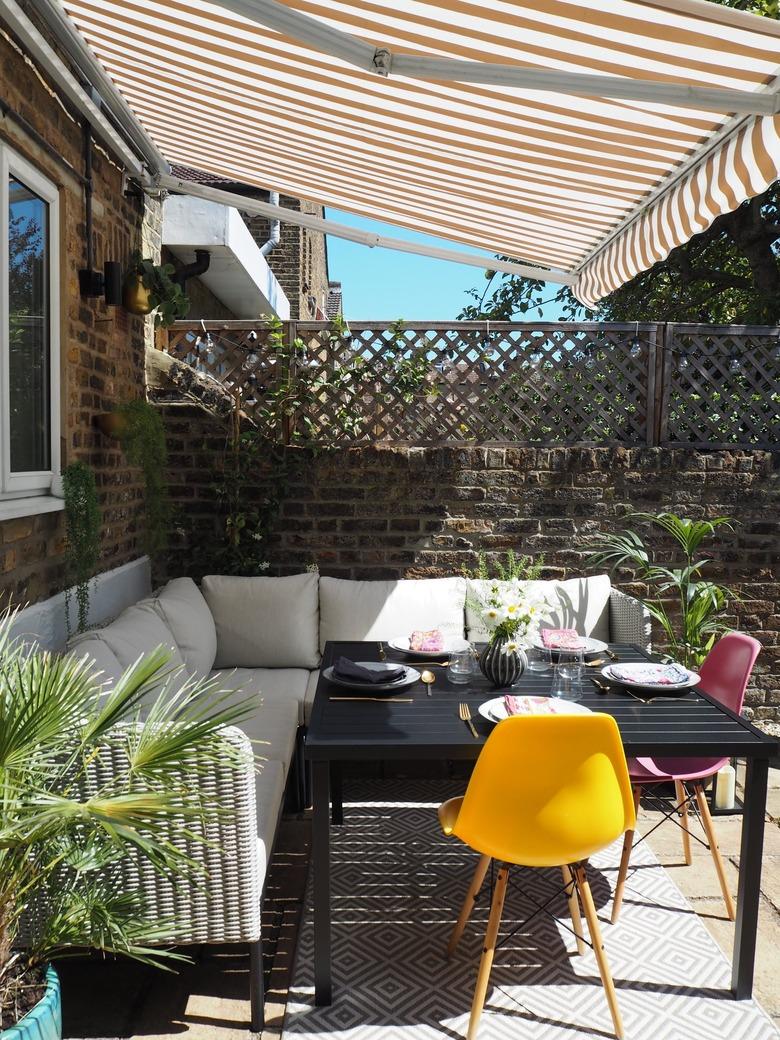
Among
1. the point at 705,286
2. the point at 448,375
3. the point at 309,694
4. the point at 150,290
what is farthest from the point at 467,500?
the point at 705,286

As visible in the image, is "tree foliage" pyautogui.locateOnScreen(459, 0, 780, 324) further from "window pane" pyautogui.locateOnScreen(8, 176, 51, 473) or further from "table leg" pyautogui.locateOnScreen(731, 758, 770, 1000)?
"table leg" pyautogui.locateOnScreen(731, 758, 770, 1000)

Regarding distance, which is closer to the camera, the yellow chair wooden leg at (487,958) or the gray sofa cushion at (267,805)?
the yellow chair wooden leg at (487,958)

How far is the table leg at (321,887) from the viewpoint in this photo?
9.29 feet

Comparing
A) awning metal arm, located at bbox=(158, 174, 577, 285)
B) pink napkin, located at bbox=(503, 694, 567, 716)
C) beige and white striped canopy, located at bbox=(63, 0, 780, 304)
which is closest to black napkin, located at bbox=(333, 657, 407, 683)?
pink napkin, located at bbox=(503, 694, 567, 716)

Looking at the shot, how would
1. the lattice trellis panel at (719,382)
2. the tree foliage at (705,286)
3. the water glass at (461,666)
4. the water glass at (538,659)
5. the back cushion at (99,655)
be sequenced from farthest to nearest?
the tree foliage at (705,286) → the lattice trellis panel at (719,382) → the water glass at (538,659) → the water glass at (461,666) → the back cushion at (99,655)

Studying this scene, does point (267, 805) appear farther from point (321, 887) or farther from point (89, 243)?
point (89, 243)

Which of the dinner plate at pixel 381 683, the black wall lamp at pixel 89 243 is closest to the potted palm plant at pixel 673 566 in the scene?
the dinner plate at pixel 381 683

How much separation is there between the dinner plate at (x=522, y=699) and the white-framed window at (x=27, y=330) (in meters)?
2.03

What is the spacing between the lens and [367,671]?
353cm

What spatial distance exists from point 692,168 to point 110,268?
3.14m

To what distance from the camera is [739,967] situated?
2873 millimetres

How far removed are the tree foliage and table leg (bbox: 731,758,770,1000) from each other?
6.87m

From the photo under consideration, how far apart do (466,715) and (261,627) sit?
2.37m

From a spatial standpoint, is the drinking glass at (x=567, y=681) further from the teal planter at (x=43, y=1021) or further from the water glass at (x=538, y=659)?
the teal planter at (x=43, y=1021)
